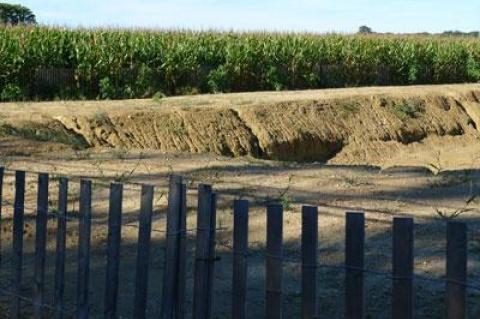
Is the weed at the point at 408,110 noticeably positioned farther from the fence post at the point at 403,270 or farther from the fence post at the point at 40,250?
the fence post at the point at 403,270

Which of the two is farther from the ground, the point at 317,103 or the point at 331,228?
the point at 317,103

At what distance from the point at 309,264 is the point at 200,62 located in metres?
28.4

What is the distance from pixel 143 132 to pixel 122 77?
31.2 feet

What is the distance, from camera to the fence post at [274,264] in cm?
484

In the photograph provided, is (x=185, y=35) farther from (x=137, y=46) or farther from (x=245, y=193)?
(x=245, y=193)

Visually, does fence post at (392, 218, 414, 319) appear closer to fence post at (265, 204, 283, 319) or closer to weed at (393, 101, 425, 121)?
fence post at (265, 204, 283, 319)

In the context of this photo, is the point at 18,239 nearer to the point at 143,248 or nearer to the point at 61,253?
the point at 61,253

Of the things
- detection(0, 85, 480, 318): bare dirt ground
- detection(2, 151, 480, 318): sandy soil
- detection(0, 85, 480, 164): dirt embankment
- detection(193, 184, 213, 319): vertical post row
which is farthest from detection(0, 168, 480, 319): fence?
detection(0, 85, 480, 164): dirt embankment

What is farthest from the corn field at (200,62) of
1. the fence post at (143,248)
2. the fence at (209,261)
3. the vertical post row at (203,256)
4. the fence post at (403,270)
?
the fence post at (403,270)

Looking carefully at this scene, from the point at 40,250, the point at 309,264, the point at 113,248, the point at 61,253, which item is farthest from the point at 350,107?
the point at 309,264

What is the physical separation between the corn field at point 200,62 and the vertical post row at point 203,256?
22504mm

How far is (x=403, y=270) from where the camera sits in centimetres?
427

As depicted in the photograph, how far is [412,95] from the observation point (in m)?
30.9

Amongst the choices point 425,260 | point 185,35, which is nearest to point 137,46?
point 185,35
